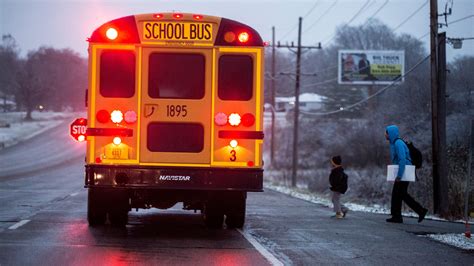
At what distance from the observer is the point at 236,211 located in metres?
12.5

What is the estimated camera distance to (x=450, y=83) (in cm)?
2297

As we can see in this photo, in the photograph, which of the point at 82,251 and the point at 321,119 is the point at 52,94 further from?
the point at 82,251

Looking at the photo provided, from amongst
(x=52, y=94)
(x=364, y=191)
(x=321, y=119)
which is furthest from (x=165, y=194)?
(x=52, y=94)

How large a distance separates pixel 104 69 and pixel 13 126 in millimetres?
72388

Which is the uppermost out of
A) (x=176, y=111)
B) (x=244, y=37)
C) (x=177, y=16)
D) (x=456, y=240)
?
(x=177, y=16)

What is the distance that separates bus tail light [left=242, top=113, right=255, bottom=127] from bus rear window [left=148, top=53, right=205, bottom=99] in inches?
28.8

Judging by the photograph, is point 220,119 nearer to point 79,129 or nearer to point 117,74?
point 117,74

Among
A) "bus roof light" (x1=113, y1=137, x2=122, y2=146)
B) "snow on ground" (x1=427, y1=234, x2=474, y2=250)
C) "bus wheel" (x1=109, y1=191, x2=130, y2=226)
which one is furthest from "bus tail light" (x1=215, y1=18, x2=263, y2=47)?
"snow on ground" (x1=427, y1=234, x2=474, y2=250)

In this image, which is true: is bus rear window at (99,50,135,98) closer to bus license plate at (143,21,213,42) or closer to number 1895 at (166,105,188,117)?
bus license plate at (143,21,213,42)

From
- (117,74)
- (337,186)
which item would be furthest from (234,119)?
(337,186)

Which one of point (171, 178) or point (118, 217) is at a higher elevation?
point (171, 178)

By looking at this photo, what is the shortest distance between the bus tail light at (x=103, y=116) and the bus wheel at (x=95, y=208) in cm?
139

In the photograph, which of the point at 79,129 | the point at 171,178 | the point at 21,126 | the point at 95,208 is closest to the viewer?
the point at 171,178

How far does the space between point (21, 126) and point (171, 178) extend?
2900 inches
